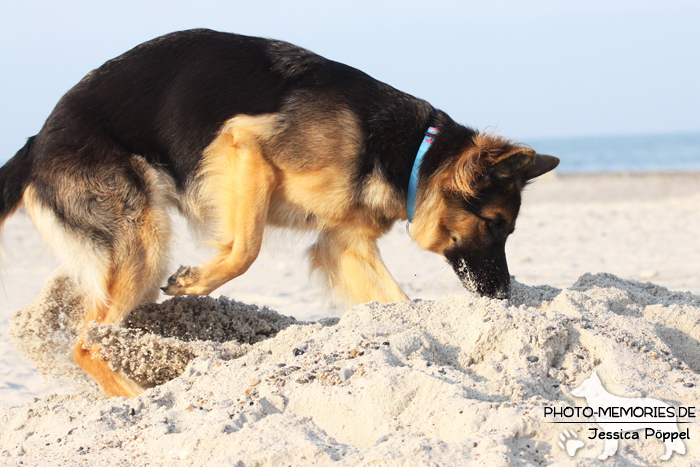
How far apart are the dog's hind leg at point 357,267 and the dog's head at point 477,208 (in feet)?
1.28

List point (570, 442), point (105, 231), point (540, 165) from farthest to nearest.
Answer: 1. point (540, 165)
2. point (105, 231)
3. point (570, 442)

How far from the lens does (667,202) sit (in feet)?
46.0

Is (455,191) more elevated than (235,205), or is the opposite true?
(455,191)

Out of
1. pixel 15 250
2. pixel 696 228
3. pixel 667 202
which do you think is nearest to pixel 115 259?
pixel 15 250

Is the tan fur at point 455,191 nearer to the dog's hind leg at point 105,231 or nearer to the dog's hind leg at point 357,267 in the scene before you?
the dog's hind leg at point 357,267

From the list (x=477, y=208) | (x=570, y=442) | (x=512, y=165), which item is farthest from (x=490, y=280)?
(x=570, y=442)

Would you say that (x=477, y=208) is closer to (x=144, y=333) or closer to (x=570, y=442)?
(x=570, y=442)

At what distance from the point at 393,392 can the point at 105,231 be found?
2152 millimetres

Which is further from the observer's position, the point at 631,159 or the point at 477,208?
the point at 631,159

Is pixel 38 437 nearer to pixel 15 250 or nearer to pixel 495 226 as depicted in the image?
pixel 495 226

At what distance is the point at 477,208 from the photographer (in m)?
4.16

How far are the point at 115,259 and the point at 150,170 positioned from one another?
0.60 m

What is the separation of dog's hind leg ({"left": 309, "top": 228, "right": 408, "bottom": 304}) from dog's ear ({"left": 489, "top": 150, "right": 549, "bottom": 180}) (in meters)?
0.97

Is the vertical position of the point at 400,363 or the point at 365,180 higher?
the point at 365,180
